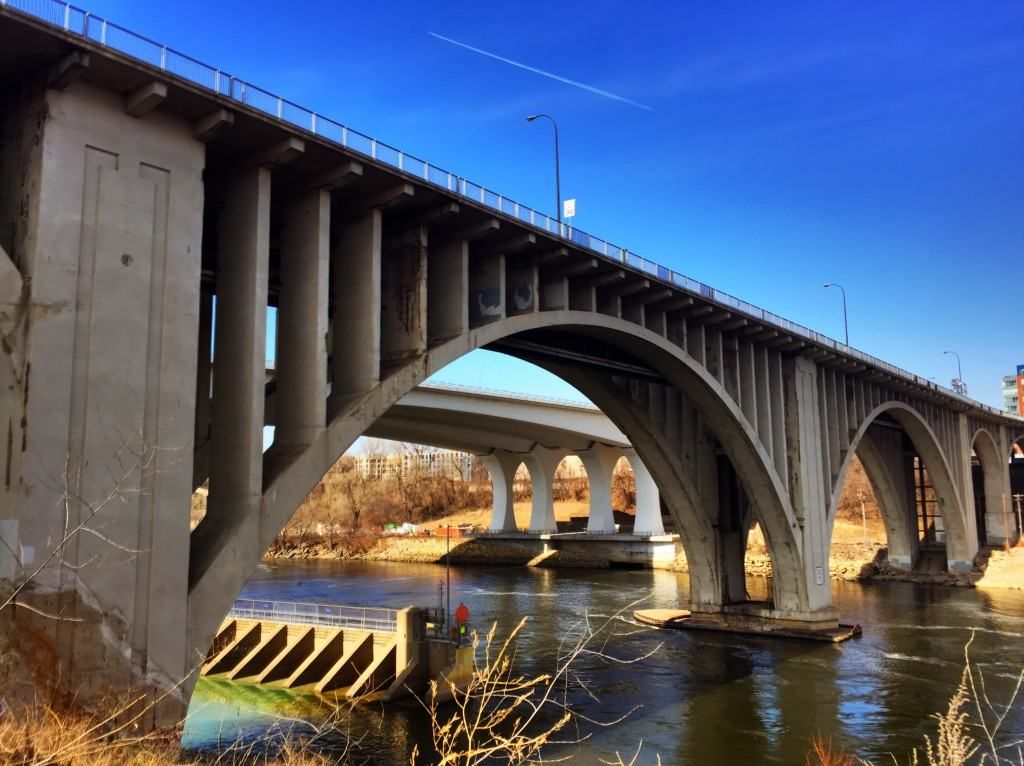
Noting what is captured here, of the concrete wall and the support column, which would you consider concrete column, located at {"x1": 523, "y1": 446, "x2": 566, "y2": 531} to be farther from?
the concrete wall

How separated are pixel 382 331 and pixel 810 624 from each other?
2441 centimetres

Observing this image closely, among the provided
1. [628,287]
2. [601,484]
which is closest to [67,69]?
[628,287]

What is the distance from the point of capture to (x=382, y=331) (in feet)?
68.1

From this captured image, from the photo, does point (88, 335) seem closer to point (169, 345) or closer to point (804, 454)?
point (169, 345)

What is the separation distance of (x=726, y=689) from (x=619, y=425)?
13.3 m

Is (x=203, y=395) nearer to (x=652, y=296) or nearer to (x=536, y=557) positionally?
(x=652, y=296)

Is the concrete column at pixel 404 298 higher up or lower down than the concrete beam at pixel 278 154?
lower down

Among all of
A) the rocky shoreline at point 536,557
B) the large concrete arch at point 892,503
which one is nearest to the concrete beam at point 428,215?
the rocky shoreline at point 536,557

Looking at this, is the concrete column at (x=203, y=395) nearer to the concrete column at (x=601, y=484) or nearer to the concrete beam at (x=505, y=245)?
the concrete beam at (x=505, y=245)

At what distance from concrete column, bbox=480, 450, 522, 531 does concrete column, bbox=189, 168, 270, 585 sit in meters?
70.0

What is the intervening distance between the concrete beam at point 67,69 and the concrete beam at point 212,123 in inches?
82.5

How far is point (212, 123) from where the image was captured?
594 inches

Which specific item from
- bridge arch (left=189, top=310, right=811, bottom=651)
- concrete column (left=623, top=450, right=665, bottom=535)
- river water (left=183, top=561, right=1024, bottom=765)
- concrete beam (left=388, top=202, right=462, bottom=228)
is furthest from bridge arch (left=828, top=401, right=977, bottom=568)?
concrete beam (left=388, top=202, right=462, bottom=228)

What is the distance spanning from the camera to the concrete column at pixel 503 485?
86.4m
